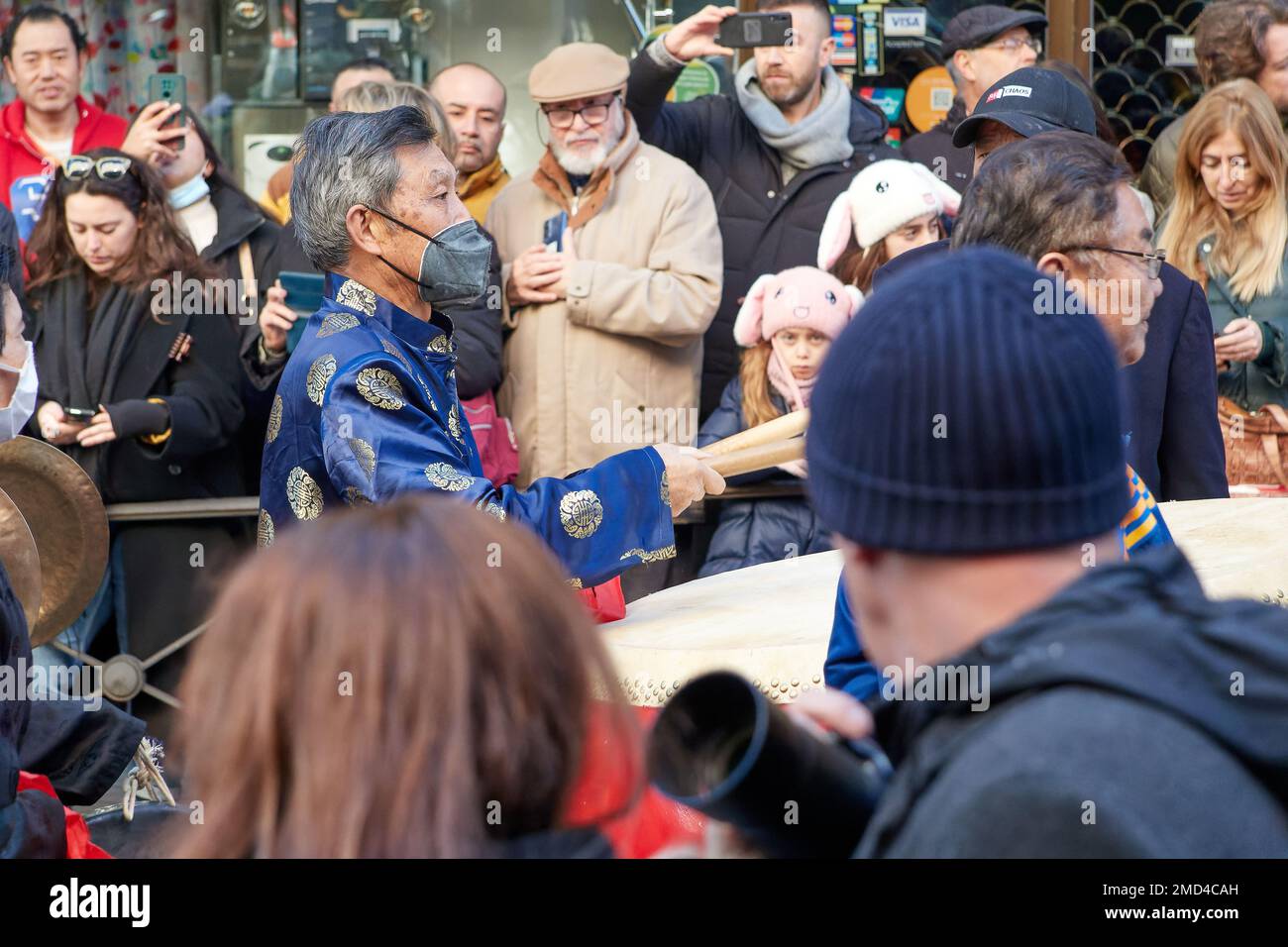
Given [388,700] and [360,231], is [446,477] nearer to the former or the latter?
[360,231]

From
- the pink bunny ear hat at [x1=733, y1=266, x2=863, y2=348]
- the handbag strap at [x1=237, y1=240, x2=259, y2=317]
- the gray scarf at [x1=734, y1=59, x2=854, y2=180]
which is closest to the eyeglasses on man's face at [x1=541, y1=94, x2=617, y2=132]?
the gray scarf at [x1=734, y1=59, x2=854, y2=180]

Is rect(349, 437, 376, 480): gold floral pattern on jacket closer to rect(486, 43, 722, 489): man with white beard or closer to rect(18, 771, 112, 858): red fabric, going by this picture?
rect(18, 771, 112, 858): red fabric

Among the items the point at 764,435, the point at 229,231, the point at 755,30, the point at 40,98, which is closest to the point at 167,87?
the point at 40,98

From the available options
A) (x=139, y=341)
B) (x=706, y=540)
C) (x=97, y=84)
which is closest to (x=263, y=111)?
(x=97, y=84)

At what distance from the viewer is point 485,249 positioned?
113 inches

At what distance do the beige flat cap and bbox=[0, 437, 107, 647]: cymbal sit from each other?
1635 millimetres

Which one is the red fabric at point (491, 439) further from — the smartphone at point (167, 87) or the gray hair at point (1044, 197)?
the gray hair at point (1044, 197)

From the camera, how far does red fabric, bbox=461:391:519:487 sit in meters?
4.59

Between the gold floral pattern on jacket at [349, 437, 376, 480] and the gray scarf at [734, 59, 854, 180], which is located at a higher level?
the gray scarf at [734, 59, 854, 180]

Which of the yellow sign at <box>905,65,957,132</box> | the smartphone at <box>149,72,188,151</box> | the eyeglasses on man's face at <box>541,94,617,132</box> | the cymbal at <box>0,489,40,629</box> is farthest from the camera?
the yellow sign at <box>905,65,957,132</box>

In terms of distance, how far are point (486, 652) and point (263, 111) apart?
5.66m

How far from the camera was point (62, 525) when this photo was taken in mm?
4422

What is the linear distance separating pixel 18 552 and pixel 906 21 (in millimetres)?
4048
